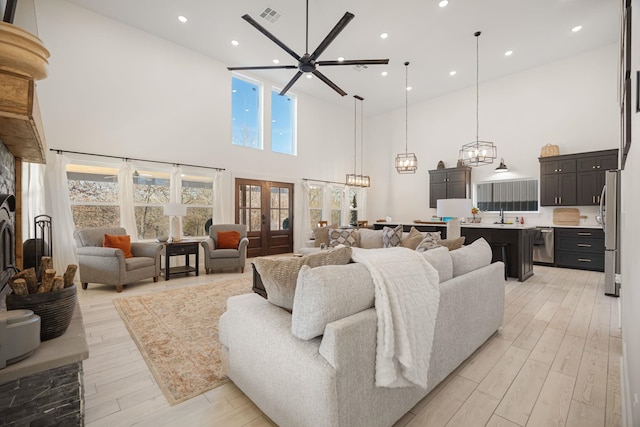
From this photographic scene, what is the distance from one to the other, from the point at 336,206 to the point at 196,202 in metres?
4.45

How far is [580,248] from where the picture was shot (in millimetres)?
5504

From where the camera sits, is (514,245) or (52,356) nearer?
(52,356)

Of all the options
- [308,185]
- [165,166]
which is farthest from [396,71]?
[165,166]

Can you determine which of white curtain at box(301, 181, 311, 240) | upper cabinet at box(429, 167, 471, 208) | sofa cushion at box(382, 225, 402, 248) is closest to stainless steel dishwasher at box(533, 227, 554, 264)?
upper cabinet at box(429, 167, 471, 208)

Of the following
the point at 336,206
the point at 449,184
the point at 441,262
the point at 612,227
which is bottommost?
the point at 441,262

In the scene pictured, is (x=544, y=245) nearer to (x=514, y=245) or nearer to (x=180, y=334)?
(x=514, y=245)

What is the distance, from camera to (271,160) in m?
7.39

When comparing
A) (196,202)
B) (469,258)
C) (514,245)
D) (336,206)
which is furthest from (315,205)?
(469,258)

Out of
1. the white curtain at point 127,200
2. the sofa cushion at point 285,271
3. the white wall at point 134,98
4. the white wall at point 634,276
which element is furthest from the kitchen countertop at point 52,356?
the white wall at point 134,98

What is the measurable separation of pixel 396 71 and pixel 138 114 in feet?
18.7

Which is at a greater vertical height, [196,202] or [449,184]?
[449,184]

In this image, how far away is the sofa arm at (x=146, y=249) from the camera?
177 inches

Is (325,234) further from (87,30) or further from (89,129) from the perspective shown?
(87,30)

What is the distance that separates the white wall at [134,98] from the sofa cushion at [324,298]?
5415mm
